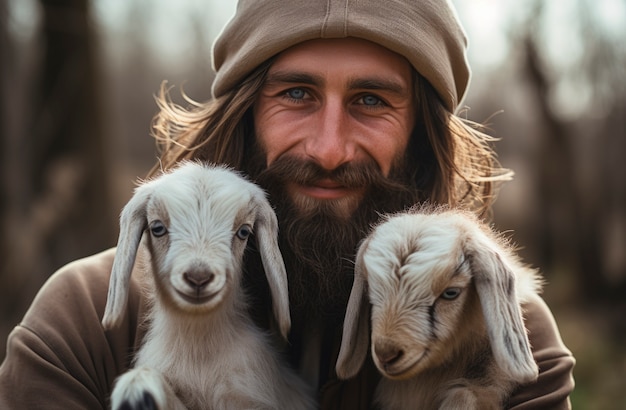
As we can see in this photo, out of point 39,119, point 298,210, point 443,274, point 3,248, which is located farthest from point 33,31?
point 443,274

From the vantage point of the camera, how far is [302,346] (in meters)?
3.59

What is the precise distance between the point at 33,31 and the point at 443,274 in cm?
840

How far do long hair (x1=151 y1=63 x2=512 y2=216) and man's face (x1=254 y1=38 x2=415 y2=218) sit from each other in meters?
0.16

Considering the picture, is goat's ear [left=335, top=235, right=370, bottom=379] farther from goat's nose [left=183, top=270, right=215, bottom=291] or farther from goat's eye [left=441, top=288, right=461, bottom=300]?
goat's nose [left=183, top=270, right=215, bottom=291]

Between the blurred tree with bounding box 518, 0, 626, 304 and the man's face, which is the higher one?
the man's face

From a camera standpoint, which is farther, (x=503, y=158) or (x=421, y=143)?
(x=503, y=158)

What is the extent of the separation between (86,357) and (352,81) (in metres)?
1.72

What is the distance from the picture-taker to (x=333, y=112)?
3.60 metres

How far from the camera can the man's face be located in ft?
11.8

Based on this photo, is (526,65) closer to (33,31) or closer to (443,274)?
(33,31)

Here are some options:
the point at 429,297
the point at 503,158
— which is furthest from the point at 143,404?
the point at 503,158

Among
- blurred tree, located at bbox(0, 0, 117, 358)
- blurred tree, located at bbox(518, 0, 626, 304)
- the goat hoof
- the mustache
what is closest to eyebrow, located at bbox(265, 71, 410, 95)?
the mustache

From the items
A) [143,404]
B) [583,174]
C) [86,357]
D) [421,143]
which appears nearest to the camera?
[143,404]

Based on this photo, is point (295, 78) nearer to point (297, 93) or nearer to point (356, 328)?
point (297, 93)
